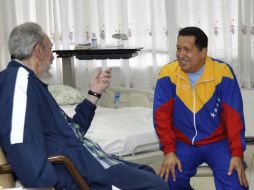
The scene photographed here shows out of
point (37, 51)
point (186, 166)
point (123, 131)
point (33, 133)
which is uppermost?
point (37, 51)

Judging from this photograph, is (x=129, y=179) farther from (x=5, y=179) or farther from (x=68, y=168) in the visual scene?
(x=5, y=179)

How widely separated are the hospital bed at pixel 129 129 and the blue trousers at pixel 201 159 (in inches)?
13.0

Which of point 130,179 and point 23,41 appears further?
point 130,179

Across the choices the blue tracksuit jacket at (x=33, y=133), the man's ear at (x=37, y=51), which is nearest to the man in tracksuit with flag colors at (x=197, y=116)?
the blue tracksuit jacket at (x=33, y=133)

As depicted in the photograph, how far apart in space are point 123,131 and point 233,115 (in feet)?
2.45

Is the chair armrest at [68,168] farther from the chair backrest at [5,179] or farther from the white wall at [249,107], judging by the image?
the white wall at [249,107]

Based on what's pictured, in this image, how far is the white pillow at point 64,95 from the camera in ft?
12.0

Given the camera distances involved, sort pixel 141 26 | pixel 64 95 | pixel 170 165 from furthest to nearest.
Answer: pixel 141 26
pixel 64 95
pixel 170 165

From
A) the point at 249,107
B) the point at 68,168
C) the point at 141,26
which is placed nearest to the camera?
the point at 68,168

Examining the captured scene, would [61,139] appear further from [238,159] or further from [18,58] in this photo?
[238,159]

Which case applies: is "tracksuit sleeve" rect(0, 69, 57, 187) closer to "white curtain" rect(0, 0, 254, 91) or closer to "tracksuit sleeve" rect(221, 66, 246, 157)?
"tracksuit sleeve" rect(221, 66, 246, 157)

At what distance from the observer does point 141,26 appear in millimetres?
4359

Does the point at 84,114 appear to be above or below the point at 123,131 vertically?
above

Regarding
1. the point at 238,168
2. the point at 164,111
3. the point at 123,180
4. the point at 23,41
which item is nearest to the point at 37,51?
the point at 23,41
